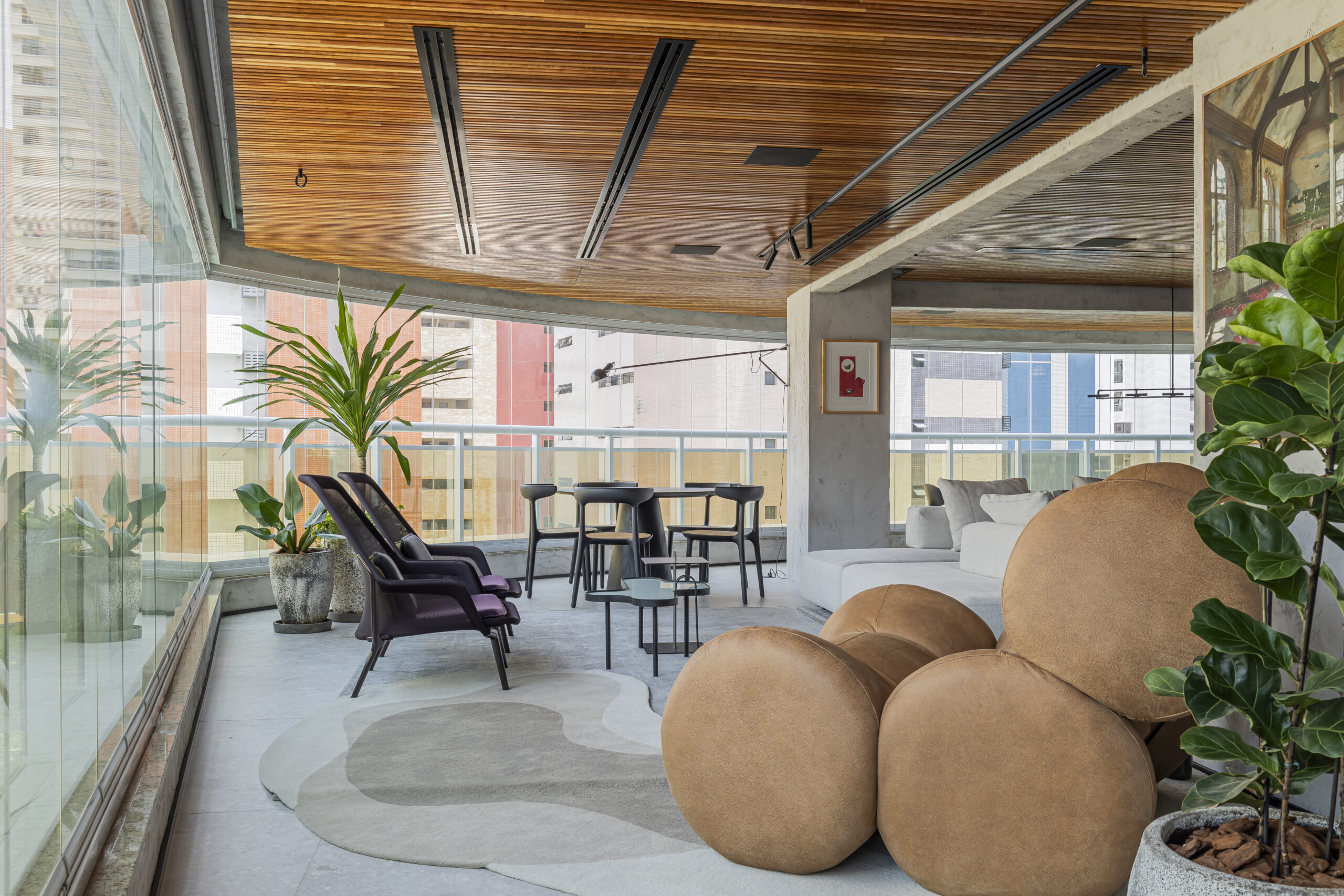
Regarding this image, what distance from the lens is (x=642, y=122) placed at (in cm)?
411

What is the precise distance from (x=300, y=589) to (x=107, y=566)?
11.6 ft

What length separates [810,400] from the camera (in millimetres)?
7879

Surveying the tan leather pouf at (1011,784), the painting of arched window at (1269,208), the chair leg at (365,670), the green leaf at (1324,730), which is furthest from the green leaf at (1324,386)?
the chair leg at (365,670)

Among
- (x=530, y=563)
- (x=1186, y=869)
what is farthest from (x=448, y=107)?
(x=530, y=563)

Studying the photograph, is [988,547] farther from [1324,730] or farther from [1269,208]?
[1324,730]

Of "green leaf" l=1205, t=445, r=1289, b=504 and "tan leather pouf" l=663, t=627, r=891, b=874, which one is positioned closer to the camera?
"green leaf" l=1205, t=445, r=1289, b=504

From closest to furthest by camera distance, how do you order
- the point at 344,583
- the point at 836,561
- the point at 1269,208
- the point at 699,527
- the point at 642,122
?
the point at 1269,208 → the point at 642,122 → the point at 344,583 → the point at 836,561 → the point at 699,527

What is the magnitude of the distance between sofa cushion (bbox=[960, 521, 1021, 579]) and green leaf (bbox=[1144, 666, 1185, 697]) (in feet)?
10.5

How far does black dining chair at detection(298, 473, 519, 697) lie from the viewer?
4.20m

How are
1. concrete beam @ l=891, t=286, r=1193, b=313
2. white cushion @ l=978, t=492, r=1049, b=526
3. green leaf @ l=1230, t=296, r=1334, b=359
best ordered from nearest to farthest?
green leaf @ l=1230, t=296, r=1334, b=359, white cushion @ l=978, t=492, r=1049, b=526, concrete beam @ l=891, t=286, r=1193, b=313

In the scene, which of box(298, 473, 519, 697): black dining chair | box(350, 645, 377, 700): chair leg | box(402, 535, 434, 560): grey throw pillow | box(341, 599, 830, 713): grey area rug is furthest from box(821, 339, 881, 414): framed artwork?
box(350, 645, 377, 700): chair leg

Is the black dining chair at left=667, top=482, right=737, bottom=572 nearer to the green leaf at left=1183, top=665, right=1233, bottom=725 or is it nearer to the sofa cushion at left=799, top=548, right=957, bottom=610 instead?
the sofa cushion at left=799, top=548, right=957, bottom=610

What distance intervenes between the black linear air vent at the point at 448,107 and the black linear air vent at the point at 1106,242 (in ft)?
14.3

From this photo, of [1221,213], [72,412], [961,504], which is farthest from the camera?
[961,504]
